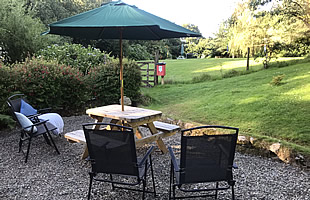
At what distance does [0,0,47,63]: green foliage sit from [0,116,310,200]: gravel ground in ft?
21.6

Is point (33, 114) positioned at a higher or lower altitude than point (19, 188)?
higher

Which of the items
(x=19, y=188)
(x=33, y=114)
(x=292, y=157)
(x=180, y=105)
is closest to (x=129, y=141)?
(x=19, y=188)

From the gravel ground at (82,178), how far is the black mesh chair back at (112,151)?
0.52 m

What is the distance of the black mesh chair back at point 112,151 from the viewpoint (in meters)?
2.54

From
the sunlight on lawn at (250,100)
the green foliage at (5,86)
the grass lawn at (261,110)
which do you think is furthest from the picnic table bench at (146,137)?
the sunlight on lawn at (250,100)

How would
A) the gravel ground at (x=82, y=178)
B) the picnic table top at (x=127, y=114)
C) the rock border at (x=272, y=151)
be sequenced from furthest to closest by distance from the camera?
the rock border at (x=272, y=151) < the picnic table top at (x=127, y=114) < the gravel ground at (x=82, y=178)

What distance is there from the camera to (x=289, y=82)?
848 cm

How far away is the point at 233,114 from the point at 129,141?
14.0 feet

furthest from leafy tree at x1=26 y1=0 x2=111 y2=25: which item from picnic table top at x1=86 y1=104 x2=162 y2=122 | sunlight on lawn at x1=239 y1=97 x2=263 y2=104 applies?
picnic table top at x1=86 y1=104 x2=162 y2=122

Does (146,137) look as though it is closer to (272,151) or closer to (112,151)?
(112,151)

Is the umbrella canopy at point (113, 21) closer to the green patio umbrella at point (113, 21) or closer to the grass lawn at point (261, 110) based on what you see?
the green patio umbrella at point (113, 21)

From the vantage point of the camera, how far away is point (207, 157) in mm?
2473

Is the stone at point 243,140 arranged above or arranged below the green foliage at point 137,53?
below

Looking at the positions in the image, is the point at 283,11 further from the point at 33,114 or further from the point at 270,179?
the point at 33,114
